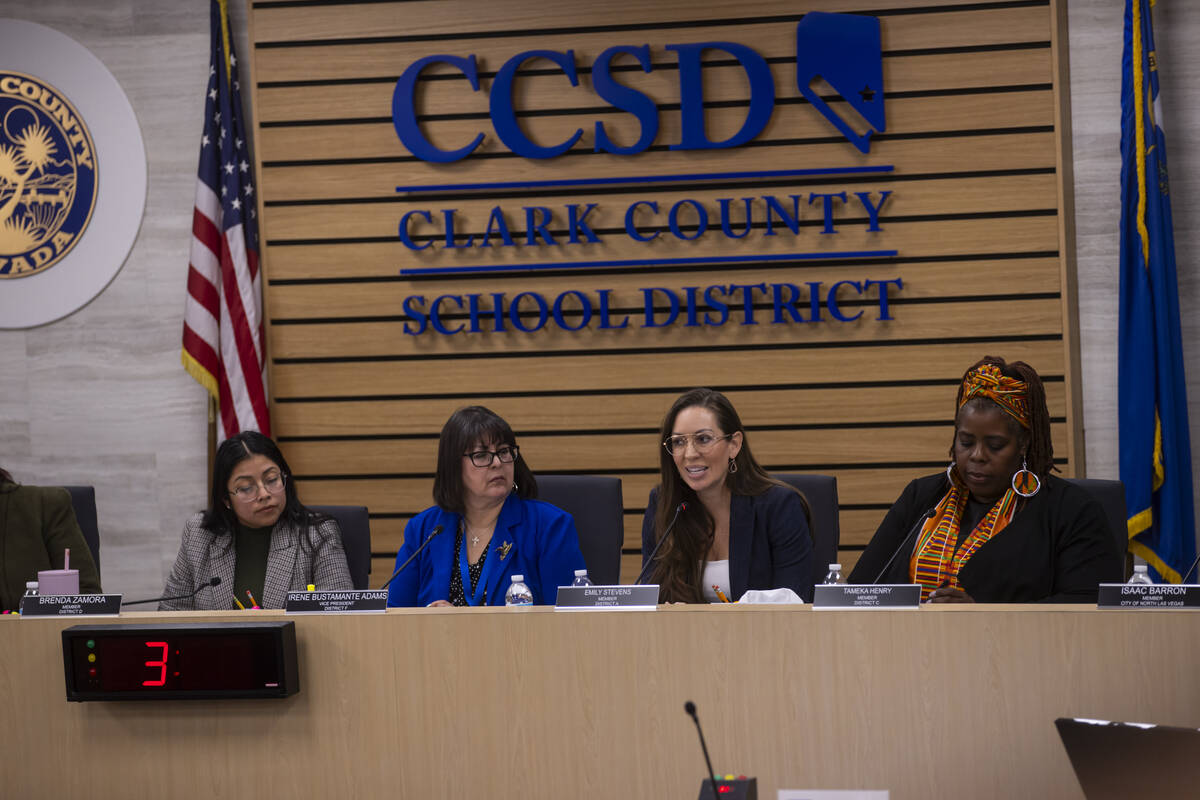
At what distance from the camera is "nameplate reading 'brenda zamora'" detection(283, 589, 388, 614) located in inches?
71.8

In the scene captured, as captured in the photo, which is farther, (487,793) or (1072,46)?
(1072,46)

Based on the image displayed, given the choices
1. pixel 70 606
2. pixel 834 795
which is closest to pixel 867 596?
pixel 834 795

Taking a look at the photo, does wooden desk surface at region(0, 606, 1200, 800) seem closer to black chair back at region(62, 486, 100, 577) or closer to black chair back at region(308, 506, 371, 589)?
black chair back at region(308, 506, 371, 589)

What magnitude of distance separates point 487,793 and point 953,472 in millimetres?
1374

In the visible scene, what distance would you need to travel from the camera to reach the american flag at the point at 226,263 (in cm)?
457

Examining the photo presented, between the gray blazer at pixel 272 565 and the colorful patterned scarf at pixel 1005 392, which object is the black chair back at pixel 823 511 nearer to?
the colorful patterned scarf at pixel 1005 392

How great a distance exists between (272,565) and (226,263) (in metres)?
1.90

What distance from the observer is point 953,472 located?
2.62 m

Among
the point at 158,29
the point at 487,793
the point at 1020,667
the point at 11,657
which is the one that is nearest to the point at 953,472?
the point at 1020,667

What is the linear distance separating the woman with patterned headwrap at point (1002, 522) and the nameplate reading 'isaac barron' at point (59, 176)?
3523mm

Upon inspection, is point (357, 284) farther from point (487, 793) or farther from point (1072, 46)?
point (487, 793)

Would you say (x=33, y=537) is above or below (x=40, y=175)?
below

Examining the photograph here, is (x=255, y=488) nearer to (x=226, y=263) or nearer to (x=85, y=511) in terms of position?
(x=85, y=511)

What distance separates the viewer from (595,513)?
10.8 ft
